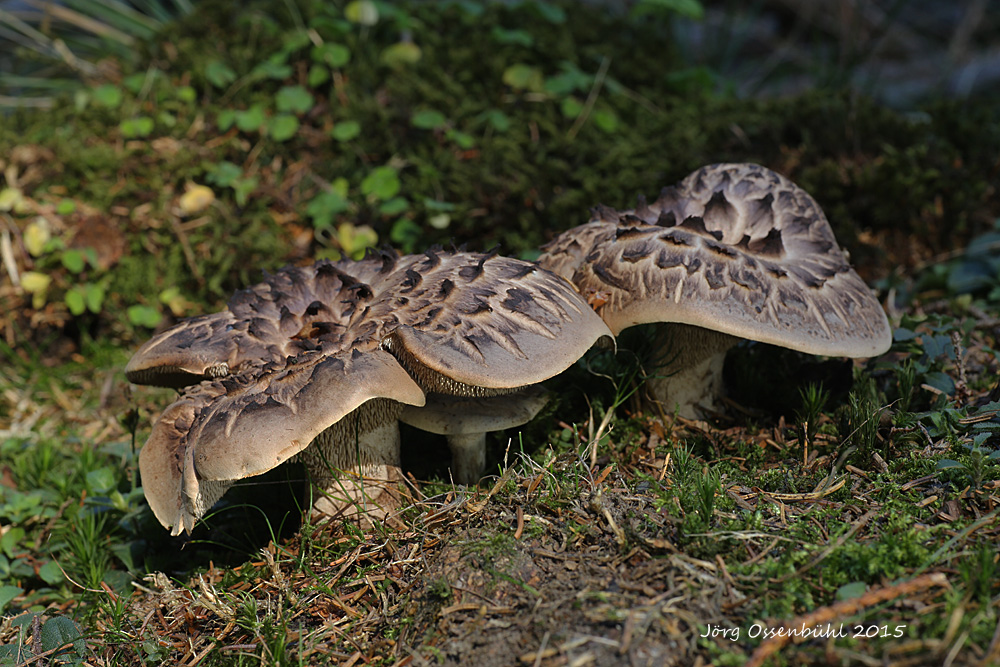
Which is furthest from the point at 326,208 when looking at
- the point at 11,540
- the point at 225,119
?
the point at 11,540

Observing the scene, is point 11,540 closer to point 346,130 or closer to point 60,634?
point 60,634

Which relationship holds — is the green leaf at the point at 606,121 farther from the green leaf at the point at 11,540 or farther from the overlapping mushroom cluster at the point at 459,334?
the green leaf at the point at 11,540

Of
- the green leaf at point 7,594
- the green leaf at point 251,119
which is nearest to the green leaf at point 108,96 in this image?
the green leaf at point 251,119

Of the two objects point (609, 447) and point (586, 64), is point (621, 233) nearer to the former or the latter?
point (609, 447)

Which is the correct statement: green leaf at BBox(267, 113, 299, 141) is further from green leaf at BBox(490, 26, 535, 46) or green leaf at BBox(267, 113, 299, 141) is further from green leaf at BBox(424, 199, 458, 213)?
green leaf at BBox(490, 26, 535, 46)

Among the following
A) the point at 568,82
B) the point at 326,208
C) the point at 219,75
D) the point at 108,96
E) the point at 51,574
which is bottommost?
the point at 51,574

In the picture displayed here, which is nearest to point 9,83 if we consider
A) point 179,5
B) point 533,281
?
point 179,5

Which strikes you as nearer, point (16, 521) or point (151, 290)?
point (16, 521)
